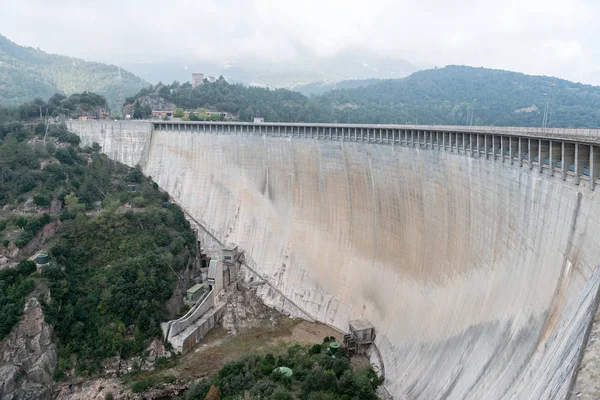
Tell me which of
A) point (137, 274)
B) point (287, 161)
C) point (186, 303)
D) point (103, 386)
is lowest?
point (103, 386)

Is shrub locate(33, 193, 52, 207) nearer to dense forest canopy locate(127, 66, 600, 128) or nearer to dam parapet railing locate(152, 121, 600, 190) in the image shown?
dam parapet railing locate(152, 121, 600, 190)

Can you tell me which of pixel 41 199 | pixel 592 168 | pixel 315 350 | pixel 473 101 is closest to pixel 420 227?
Answer: pixel 315 350

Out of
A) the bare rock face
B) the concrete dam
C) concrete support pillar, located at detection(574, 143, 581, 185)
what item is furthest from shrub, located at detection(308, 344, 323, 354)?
concrete support pillar, located at detection(574, 143, 581, 185)

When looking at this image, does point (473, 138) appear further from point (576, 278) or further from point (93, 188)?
point (93, 188)

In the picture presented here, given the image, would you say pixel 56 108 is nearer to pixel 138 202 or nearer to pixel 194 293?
pixel 138 202

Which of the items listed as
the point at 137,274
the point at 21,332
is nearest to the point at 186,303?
the point at 137,274
